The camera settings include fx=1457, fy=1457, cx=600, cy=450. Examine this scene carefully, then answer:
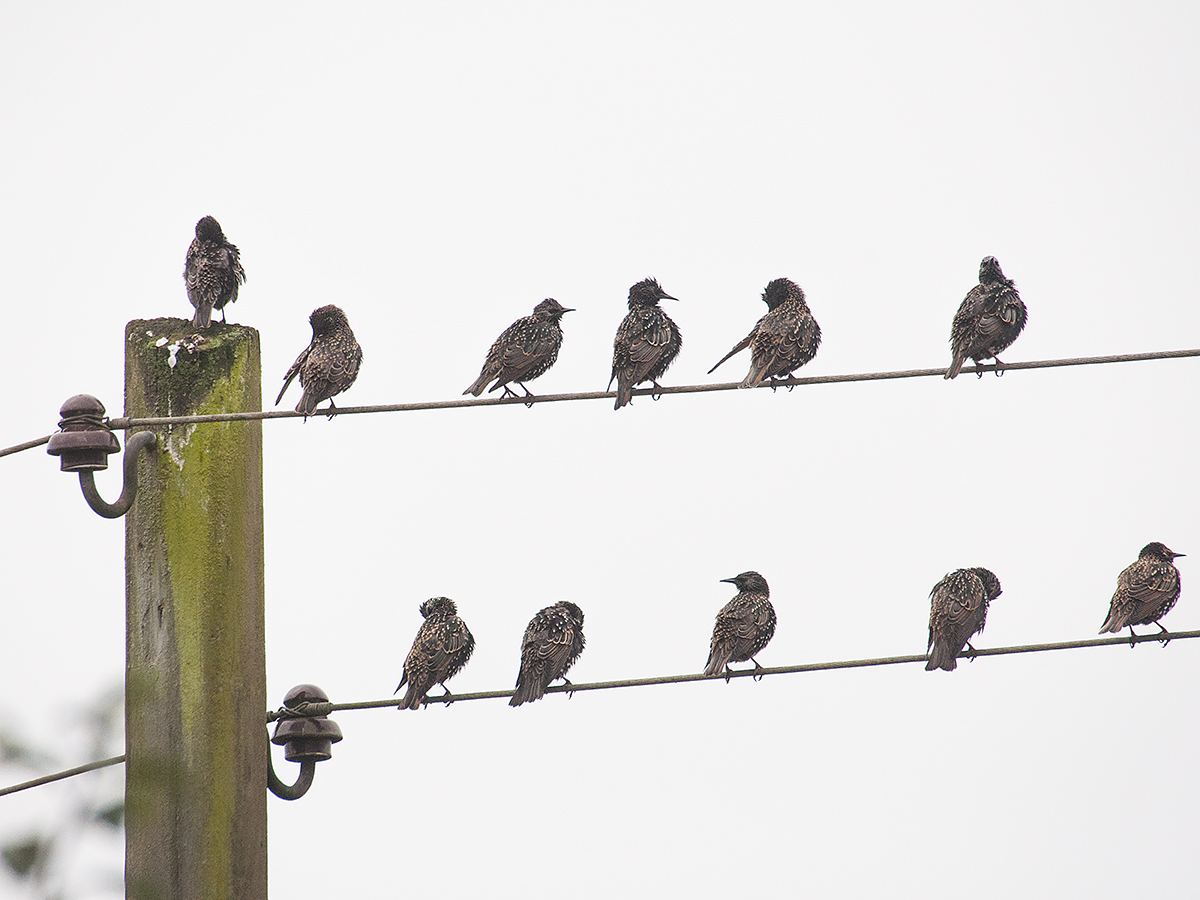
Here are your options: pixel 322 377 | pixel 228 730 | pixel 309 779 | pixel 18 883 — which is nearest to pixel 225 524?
pixel 228 730

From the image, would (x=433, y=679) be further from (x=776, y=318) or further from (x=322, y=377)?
(x=776, y=318)

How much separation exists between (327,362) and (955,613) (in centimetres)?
416

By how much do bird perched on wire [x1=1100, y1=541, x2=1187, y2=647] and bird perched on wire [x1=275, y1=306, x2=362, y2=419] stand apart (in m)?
5.30

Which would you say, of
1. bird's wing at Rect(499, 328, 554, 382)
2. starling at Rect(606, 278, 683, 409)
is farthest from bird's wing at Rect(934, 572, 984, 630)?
bird's wing at Rect(499, 328, 554, 382)

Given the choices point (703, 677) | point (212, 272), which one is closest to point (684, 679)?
point (703, 677)

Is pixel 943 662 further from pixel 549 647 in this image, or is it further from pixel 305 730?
pixel 305 730

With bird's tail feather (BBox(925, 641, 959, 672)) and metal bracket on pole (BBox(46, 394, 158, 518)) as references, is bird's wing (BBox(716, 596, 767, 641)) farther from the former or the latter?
metal bracket on pole (BBox(46, 394, 158, 518))

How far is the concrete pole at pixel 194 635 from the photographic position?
15.5ft

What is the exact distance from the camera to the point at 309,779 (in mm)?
5289

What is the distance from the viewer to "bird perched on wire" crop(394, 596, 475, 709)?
8.25 meters

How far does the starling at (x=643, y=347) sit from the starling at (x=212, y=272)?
2446 mm

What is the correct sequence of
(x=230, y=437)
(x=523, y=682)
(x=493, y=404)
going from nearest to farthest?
1. (x=230, y=437)
2. (x=493, y=404)
3. (x=523, y=682)

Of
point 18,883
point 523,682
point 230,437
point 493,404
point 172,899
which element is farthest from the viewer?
point 523,682

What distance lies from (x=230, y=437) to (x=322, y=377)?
3036 millimetres
